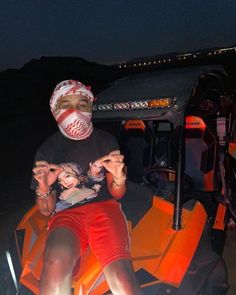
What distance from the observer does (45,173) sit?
8.93 ft

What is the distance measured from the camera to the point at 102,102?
3408 millimetres

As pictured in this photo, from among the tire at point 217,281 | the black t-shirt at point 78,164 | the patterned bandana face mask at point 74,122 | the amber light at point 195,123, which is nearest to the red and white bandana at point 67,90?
the patterned bandana face mask at point 74,122

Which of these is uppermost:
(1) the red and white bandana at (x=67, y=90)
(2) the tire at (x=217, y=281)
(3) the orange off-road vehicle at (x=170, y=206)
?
(1) the red and white bandana at (x=67, y=90)

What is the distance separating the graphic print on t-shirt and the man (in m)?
0.02

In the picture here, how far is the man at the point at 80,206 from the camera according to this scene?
7.22 feet

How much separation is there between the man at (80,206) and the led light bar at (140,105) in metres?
0.34

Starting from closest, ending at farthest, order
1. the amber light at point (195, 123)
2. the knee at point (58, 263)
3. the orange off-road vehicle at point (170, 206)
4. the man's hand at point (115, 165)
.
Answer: the knee at point (58, 263) → the orange off-road vehicle at point (170, 206) → the man's hand at point (115, 165) → the amber light at point (195, 123)

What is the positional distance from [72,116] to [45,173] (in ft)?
1.64

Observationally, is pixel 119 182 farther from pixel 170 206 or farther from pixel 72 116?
pixel 72 116

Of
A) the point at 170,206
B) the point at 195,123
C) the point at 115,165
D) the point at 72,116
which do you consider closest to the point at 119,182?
the point at 115,165

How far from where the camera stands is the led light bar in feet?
9.34

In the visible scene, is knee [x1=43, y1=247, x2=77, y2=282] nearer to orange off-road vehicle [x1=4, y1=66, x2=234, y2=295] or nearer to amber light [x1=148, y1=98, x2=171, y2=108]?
orange off-road vehicle [x1=4, y1=66, x2=234, y2=295]

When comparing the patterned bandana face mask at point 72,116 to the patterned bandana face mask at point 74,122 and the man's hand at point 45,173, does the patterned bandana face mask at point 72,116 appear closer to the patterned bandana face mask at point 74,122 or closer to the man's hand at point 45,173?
the patterned bandana face mask at point 74,122

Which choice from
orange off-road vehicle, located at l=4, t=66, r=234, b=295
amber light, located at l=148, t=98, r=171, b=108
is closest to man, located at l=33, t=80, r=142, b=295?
orange off-road vehicle, located at l=4, t=66, r=234, b=295
